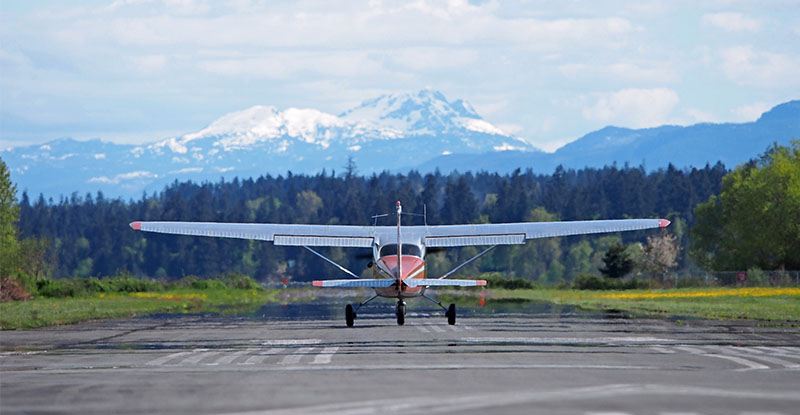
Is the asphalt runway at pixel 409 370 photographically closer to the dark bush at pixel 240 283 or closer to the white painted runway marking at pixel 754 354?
the white painted runway marking at pixel 754 354

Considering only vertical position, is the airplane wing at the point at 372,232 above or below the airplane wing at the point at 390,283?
above

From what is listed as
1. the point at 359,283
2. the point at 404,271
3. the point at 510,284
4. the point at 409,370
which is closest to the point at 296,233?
the point at 404,271

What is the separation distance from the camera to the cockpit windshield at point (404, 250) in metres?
30.9

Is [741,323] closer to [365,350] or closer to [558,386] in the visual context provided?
[365,350]

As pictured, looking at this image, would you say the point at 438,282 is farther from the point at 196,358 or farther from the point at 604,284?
the point at 604,284

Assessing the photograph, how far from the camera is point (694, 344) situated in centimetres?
2236

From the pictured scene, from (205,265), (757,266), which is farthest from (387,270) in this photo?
(205,265)

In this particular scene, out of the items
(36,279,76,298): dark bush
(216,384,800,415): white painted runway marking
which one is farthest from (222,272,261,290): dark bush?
(216,384,800,415): white painted runway marking

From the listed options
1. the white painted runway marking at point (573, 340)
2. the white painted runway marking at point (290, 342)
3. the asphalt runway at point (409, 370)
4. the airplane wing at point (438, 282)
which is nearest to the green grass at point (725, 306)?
the asphalt runway at point (409, 370)

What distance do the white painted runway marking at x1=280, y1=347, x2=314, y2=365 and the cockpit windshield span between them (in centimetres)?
888

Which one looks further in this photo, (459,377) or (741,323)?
(741,323)

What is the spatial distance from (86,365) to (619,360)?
841 cm

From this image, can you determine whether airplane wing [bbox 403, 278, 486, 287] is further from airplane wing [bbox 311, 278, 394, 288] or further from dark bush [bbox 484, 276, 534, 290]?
dark bush [bbox 484, 276, 534, 290]

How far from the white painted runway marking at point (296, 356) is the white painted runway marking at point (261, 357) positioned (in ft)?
1.18
